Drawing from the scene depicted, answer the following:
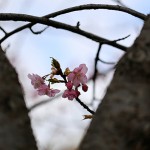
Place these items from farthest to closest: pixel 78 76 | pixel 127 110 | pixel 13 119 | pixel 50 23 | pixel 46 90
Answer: pixel 46 90
pixel 78 76
pixel 50 23
pixel 13 119
pixel 127 110

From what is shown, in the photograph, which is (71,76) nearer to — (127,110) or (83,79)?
(83,79)

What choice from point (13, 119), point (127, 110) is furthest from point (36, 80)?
point (127, 110)

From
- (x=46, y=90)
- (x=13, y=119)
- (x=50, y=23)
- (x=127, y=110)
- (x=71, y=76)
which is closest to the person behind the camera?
(x=127, y=110)

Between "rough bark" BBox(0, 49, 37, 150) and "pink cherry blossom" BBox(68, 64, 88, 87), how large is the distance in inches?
45.2

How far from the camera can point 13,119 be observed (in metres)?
Result: 1.16

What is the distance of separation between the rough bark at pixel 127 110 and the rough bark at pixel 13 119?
18cm

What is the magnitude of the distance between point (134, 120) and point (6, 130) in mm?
360

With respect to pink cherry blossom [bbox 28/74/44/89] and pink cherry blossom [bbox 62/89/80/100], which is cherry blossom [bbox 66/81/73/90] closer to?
pink cherry blossom [bbox 62/89/80/100]

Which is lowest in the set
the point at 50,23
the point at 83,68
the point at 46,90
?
the point at 46,90

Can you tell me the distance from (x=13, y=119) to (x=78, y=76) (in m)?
1.38

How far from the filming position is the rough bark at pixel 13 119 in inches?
44.3

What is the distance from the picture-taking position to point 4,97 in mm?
1184

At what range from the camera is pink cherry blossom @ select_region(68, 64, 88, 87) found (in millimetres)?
2404

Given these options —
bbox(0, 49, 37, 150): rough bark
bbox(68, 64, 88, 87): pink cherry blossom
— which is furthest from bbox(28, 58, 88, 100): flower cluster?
bbox(0, 49, 37, 150): rough bark
